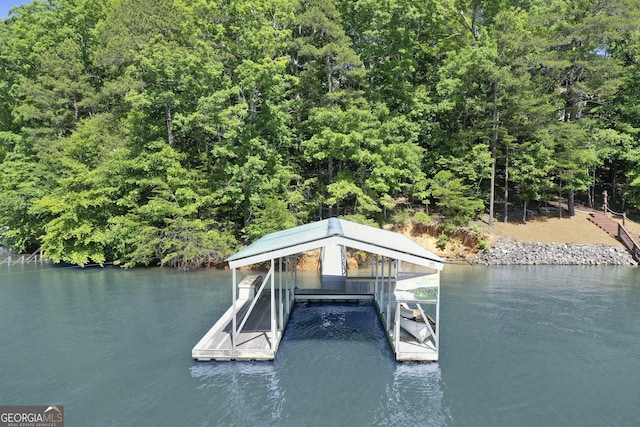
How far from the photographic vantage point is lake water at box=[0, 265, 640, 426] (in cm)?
827

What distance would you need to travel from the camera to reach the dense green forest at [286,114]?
23.9 m

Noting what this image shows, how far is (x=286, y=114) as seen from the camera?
25.6 meters

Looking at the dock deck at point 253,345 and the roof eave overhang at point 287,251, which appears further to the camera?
the dock deck at point 253,345

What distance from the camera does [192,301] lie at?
16.5m

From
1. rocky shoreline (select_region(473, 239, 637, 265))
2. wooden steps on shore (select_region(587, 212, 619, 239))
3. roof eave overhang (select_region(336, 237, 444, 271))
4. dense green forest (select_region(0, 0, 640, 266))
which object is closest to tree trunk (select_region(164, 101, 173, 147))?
dense green forest (select_region(0, 0, 640, 266))

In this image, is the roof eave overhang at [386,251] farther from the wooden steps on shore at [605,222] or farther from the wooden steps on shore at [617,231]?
the wooden steps on shore at [605,222]

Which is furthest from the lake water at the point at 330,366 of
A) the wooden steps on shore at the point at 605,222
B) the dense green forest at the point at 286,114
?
the wooden steps on shore at the point at 605,222

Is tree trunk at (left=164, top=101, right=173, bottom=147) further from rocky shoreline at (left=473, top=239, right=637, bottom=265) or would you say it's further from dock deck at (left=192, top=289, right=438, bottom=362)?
rocky shoreline at (left=473, top=239, right=637, bottom=265)

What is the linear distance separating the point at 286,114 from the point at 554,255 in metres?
18.5

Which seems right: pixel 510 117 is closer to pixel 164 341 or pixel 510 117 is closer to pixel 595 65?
pixel 595 65

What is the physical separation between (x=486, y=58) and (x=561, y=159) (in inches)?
343

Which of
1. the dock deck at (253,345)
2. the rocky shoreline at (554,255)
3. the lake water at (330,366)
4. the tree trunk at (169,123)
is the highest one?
the tree trunk at (169,123)

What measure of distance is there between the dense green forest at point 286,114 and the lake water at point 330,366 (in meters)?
8.28

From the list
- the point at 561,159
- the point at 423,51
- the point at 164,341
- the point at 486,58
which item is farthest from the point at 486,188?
the point at 164,341
